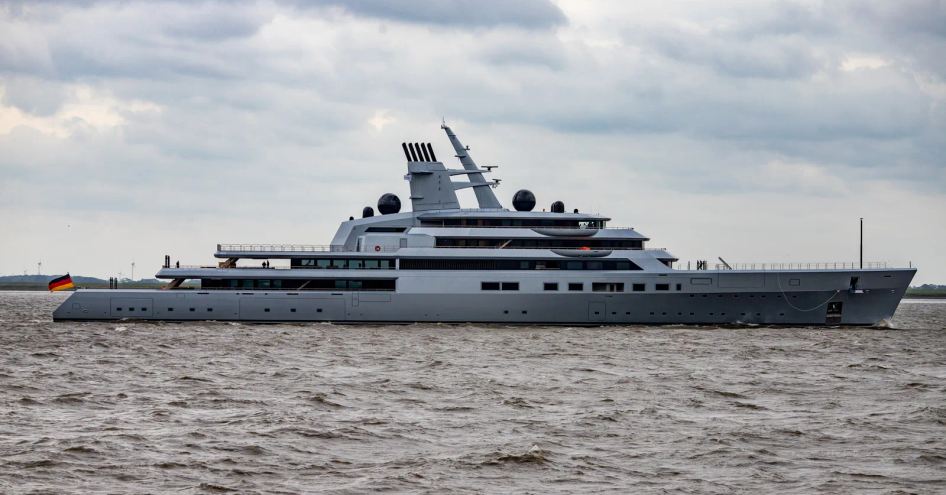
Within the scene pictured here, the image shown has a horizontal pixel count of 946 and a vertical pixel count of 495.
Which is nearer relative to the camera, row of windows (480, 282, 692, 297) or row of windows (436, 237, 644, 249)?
row of windows (480, 282, 692, 297)

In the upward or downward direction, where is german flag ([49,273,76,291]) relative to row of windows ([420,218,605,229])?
downward

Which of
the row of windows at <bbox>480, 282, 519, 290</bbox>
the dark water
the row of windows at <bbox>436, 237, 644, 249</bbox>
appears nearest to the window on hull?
the row of windows at <bbox>436, 237, 644, 249</bbox>

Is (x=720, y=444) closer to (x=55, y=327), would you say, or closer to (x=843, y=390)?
(x=843, y=390)

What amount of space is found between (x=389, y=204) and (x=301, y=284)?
24.6ft

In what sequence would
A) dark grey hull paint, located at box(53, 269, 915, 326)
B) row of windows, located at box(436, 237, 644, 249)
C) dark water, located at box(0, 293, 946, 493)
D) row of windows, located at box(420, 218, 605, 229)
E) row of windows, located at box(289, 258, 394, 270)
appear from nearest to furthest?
dark water, located at box(0, 293, 946, 493) < dark grey hull paint, located at box(53, 269, 915, 326) < row of windows, located at box(289, 258, 394, 270) < row of windows, located at box(436, 237, 644, 249) < row of windows, located at box(420, 218, 605, 229)

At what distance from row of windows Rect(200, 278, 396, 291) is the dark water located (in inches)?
432

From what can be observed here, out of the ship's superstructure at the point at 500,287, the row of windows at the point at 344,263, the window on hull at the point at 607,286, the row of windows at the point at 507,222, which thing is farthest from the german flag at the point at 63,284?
the window on hull at the point at 607,286

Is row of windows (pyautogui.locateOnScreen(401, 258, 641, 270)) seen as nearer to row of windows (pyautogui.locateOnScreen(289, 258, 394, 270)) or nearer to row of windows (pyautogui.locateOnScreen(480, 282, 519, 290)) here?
row of windows (pyautogui.locateOnScreen(289, 258, 394, 270))

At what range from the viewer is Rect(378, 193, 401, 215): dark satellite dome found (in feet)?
181

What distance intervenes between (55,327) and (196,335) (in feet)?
33.1

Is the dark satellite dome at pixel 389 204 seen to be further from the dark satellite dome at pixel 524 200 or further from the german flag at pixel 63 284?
the german flag at pixel 63 284

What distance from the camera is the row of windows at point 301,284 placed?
49.7 m

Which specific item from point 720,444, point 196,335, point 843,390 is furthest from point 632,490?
point 196,335

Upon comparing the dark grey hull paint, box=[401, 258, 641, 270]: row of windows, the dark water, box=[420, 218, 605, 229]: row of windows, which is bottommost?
the dark water
